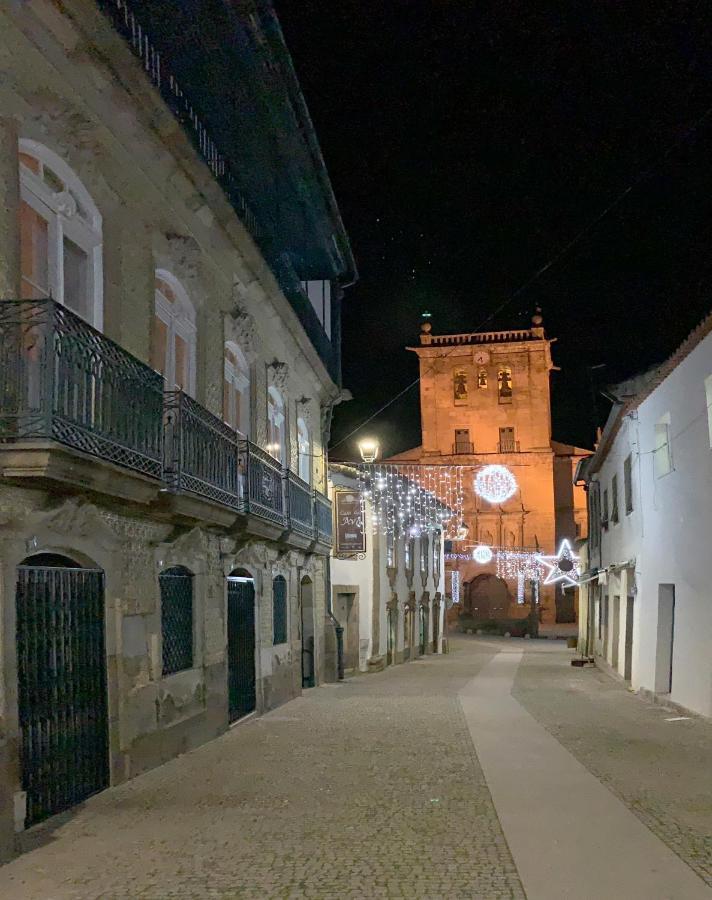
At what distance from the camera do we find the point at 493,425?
5878 centimetres

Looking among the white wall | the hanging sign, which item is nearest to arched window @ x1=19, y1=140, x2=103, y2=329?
the white wall

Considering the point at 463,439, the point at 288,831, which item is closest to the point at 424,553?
the point at 463,439

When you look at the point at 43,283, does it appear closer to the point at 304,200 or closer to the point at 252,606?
the point at 252,606

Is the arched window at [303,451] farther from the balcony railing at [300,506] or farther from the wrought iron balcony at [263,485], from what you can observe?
the wrought iron balcony at [263,485]

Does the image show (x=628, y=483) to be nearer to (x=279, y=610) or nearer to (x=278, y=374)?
(x=279, y=610)

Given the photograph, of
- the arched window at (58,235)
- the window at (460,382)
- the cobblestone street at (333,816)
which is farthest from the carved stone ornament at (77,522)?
the window at (460,382)

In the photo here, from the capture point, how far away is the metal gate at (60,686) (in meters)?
7.32

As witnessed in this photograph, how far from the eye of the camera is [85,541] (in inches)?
333

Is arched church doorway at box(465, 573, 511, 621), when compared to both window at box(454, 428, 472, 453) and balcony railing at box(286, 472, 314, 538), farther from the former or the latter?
balcony railing at box(286, 472, 314, 538)

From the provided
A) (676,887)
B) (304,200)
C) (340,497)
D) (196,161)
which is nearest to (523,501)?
(340,497)

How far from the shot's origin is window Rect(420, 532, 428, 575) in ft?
121

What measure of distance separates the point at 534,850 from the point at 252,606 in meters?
8.82

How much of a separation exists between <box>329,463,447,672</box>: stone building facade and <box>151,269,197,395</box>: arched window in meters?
10.6

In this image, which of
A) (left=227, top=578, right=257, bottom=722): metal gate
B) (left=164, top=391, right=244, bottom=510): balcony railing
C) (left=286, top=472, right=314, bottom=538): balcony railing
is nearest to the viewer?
(left=164, top=391, right=244, bottom=510): balcony railing
